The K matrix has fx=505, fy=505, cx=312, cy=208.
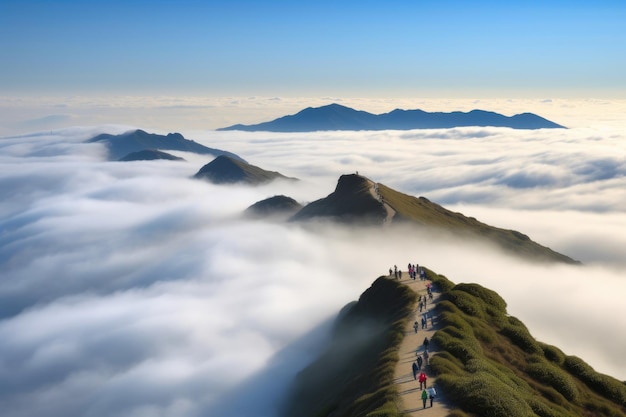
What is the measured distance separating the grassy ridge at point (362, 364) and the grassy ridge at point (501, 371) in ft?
21.8

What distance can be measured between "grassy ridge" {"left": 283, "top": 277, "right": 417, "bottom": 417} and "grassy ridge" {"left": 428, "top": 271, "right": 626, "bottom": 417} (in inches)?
261

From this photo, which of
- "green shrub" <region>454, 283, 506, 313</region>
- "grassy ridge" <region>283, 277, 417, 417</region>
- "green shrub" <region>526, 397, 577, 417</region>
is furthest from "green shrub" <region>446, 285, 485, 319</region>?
"green shrub" <region>526, 397, 577, 417</region>

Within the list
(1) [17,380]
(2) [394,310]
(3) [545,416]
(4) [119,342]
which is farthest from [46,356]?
(3) [545,416]

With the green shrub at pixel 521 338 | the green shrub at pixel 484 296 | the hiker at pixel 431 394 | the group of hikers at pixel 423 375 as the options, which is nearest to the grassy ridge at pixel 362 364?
the group of hikers at pixel 423 375

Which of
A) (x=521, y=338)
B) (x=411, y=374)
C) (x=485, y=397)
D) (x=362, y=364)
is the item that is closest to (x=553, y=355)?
(x=521, y=338)

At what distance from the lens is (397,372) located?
6288cm

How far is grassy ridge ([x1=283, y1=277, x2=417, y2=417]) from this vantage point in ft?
197

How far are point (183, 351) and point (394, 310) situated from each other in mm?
91270

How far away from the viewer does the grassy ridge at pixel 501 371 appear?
53281 mm

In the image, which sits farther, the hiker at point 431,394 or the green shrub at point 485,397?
the hiker at point 431,394

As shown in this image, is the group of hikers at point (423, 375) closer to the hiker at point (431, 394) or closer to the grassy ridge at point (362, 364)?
the hiker at point (431, 394)

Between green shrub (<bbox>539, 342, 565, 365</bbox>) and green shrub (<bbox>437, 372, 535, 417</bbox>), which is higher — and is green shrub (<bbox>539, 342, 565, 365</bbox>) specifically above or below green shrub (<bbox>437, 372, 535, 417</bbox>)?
below

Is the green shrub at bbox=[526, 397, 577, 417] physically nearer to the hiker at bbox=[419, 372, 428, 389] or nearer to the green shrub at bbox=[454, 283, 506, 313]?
the hiker at bbox=[419, 372, 428, 389]

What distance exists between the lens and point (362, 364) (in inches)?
3172
